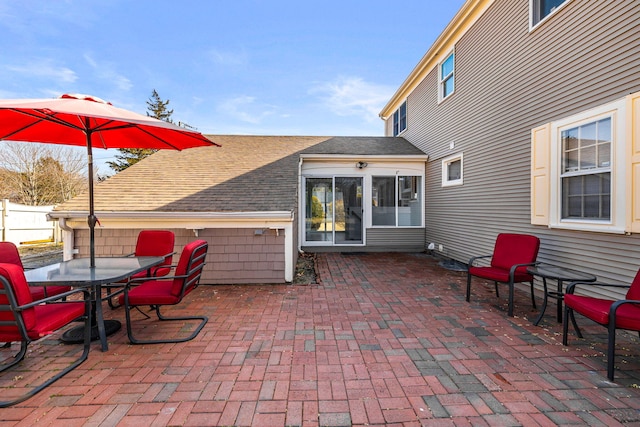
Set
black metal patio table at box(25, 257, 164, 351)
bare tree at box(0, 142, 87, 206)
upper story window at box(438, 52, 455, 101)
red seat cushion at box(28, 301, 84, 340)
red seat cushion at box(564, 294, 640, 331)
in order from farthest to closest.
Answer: bare tree at box(0, 142, 87, 206) → upper story window at box(438, 52, 455, 101) → black metal patio table at box(25, 257, 164, 351) → red seat cushion at box(564, 294, 640, 331) → red seat cushion at box(28, 301, 84, 340)

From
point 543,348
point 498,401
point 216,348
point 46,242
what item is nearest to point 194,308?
point 216,348

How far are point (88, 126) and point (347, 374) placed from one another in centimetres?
394

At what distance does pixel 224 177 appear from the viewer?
22.9ft

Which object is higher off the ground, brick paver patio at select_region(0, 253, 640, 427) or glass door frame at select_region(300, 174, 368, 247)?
glass door frame at select_region(300, 174, 368, 247)

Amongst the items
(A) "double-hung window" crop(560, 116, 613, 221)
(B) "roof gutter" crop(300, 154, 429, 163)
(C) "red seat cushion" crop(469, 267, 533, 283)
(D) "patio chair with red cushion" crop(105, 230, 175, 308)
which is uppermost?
(B) "roof gutter" crop(300, 154, 429, 163)

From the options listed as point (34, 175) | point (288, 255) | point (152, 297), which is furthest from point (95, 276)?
point (34, 175)

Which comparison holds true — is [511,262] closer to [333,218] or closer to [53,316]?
[333,218]

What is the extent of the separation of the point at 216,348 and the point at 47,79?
62.3ft

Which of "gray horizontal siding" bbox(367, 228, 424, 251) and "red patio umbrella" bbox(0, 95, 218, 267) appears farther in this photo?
"gray horizontal siding" bbox(367, 228, 424, 251)

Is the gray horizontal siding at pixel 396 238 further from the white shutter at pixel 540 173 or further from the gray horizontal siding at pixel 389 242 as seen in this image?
the white shutter at pixel 540 173

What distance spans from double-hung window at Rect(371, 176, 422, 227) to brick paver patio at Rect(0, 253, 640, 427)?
4810mm

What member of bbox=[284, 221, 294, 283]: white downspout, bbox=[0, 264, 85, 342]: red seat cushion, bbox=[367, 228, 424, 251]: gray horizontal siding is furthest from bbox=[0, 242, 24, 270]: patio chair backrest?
bbox=[367, 228, 424, 251]: gray horizontal siding

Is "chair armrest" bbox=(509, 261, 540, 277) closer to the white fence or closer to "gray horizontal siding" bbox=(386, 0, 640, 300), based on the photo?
"gray horizontal siding" bbox=(386, 0, 640, 300)

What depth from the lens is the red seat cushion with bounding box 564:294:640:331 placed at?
2414 mm
